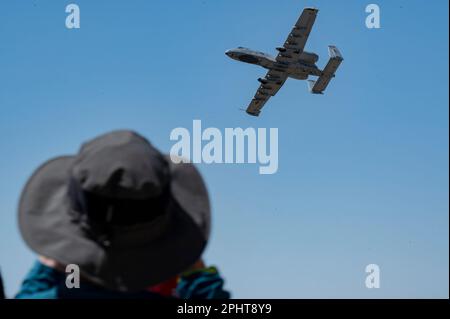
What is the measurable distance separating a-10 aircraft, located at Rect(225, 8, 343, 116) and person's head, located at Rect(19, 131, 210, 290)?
46.5 metres

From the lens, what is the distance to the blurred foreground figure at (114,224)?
7.75ft

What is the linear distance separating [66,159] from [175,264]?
602mm

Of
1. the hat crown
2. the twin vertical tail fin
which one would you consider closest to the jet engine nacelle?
the twin vertical tail fin

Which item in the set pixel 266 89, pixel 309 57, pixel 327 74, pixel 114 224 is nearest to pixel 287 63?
pixel 309 57

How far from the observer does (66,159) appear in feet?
8.93

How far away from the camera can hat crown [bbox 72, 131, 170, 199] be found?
233cm

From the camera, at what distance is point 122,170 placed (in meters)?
2.32

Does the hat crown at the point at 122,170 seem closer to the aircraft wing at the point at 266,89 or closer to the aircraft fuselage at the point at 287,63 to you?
the aircraft fuselage at the point at 287,63

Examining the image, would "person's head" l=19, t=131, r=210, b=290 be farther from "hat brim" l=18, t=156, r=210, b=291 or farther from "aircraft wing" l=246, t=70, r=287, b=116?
"aircraft wing" l=246, t=70, r=287, b=116

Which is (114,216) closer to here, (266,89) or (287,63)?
(287,63)

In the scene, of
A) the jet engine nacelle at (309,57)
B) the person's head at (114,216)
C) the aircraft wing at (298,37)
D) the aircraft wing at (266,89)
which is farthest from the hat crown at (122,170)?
the aircraft wing at (266,89)
